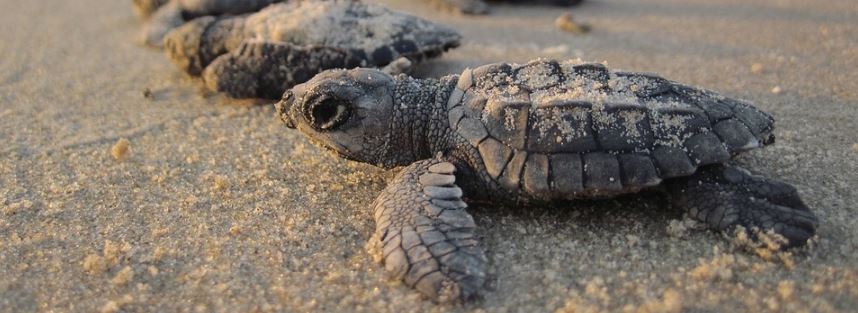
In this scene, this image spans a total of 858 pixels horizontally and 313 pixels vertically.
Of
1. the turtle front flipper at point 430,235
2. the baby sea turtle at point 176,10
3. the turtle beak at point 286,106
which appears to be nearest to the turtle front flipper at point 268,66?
the baby sea turtle at point 176,10

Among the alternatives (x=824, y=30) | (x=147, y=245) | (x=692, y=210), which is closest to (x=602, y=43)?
(x=824, y=30)

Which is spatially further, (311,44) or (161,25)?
(161,25)

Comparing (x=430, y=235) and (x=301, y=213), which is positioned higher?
(x=430, y=235)

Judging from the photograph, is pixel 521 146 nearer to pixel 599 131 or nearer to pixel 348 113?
pixel 599 131

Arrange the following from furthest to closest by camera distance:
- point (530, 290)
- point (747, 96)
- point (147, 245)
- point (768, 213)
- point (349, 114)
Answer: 1. point (747, 96)
2. point (349, 114)
3. point (147, 245)
4. point (768, 213)
5. point (530, 290)

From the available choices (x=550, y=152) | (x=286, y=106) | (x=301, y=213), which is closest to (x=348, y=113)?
(x=286, y=106)

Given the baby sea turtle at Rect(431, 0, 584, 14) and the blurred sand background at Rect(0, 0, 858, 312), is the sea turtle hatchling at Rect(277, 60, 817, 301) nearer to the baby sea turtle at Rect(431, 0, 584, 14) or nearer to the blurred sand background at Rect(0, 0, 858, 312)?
the blurred sand background at Rect(0, 0, 858, 312)

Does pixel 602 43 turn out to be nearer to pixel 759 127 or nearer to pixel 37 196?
pixel 759 127
